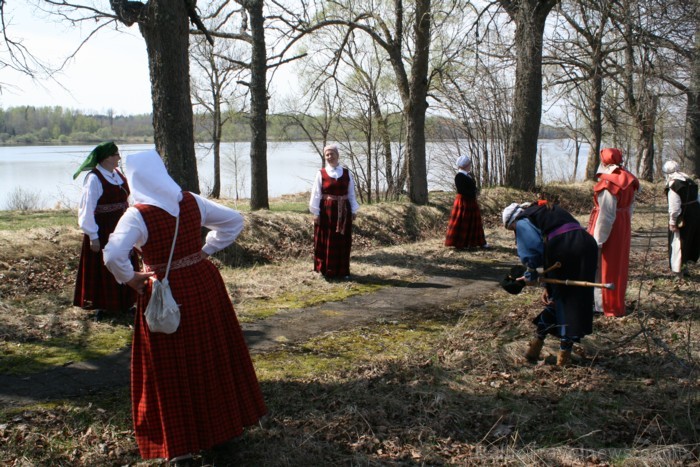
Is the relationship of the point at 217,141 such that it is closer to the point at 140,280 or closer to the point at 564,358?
the point at 564,358

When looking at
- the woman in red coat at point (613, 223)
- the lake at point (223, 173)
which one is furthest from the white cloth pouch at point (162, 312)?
the lake at point (223, 173)

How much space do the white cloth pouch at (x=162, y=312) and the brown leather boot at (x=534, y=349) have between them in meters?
3.13

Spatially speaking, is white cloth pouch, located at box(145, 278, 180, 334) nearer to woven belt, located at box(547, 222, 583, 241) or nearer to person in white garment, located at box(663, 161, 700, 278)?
woven belt, located at box(547, 222, 583, 241)

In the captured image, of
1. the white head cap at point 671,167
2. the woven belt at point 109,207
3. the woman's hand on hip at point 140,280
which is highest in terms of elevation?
the white head cap at point 671,167

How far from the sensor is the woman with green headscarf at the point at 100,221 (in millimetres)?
5977

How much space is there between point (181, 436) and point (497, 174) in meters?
16.2

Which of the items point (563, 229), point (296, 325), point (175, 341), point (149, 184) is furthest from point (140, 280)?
point (563, 229)

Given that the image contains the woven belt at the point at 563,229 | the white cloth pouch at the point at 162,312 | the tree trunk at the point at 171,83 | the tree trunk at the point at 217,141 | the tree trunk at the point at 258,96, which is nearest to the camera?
the white cloth pouch at the point at 162,312

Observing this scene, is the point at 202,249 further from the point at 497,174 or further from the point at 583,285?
the point at 497,174

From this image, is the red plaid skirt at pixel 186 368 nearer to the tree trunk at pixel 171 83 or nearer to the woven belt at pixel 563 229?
the woven belt at pixel 563 229

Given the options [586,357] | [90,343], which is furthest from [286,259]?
[586,357]

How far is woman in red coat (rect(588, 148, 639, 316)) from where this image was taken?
6.14 m

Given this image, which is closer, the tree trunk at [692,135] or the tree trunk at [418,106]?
the tree trunk at [418,106]

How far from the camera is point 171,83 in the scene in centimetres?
774
